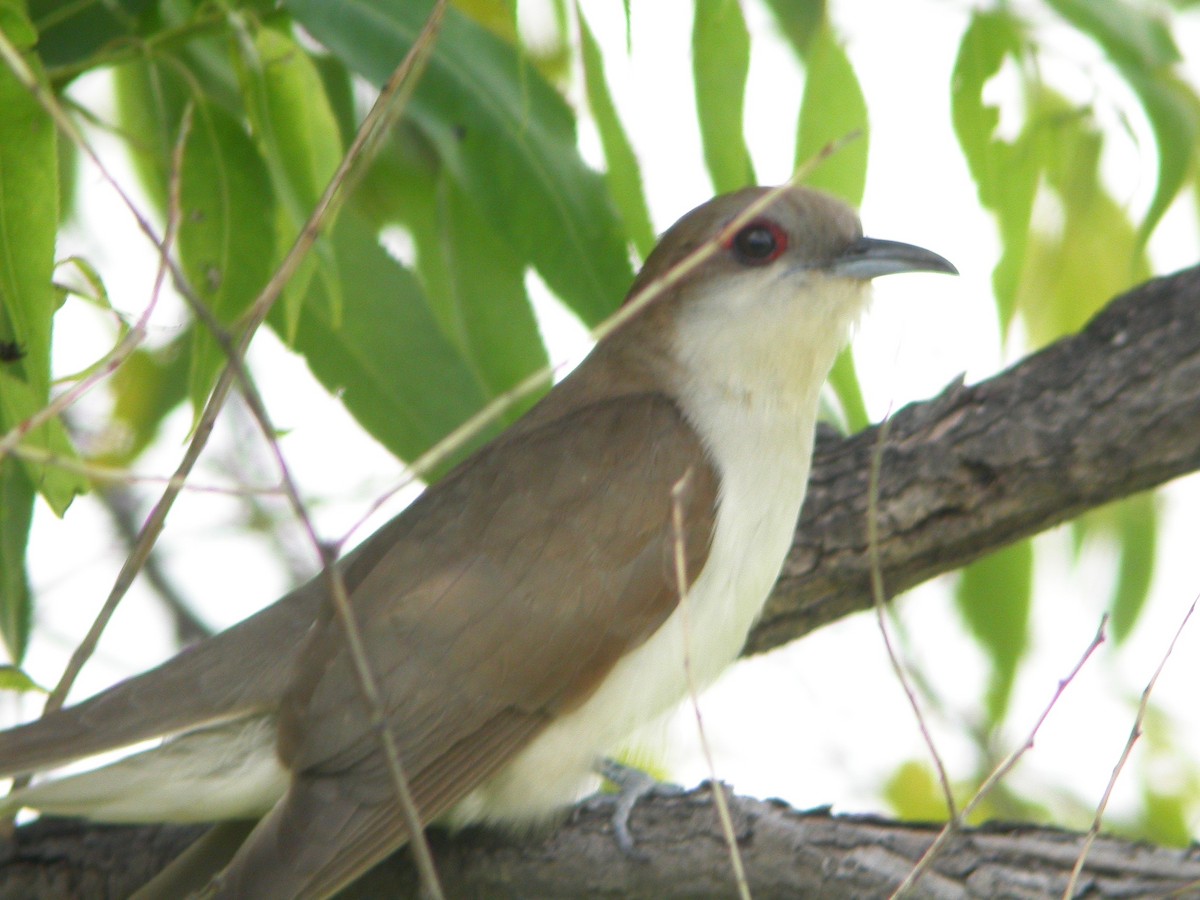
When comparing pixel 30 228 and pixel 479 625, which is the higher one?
pixel 30 228

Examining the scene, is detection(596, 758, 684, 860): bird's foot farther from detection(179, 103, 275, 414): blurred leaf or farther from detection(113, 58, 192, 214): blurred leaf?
detection(113, 58, 192, 214): blurred leaf

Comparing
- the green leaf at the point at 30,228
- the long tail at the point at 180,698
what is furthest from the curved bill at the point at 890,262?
the green leaf at the point at 30,228

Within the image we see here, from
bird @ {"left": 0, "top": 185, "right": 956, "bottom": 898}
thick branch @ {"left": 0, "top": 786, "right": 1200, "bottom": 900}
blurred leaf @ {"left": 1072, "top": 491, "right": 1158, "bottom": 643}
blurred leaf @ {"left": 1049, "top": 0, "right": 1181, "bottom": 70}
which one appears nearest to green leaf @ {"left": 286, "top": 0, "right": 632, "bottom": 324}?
bird @ {"left": 0, "top": 185, "right": 956, "bottom": 898}

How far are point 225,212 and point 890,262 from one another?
5.59ft

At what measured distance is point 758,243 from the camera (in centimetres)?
394

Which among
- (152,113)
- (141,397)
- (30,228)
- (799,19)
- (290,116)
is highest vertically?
(152,113)

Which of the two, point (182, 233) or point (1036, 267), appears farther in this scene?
point (1036, 267)

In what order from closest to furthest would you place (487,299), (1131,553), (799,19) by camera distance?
(799,19)
(487,299)
(1131,553)

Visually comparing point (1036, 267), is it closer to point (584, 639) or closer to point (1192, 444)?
point (1192, 444)

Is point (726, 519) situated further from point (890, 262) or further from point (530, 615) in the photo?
point (890, 262)

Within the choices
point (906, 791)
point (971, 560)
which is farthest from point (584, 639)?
point (906, 791)

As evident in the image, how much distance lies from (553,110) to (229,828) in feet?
6.23

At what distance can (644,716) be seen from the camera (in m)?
3.53

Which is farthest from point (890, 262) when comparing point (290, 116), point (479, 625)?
point (290, 116)
